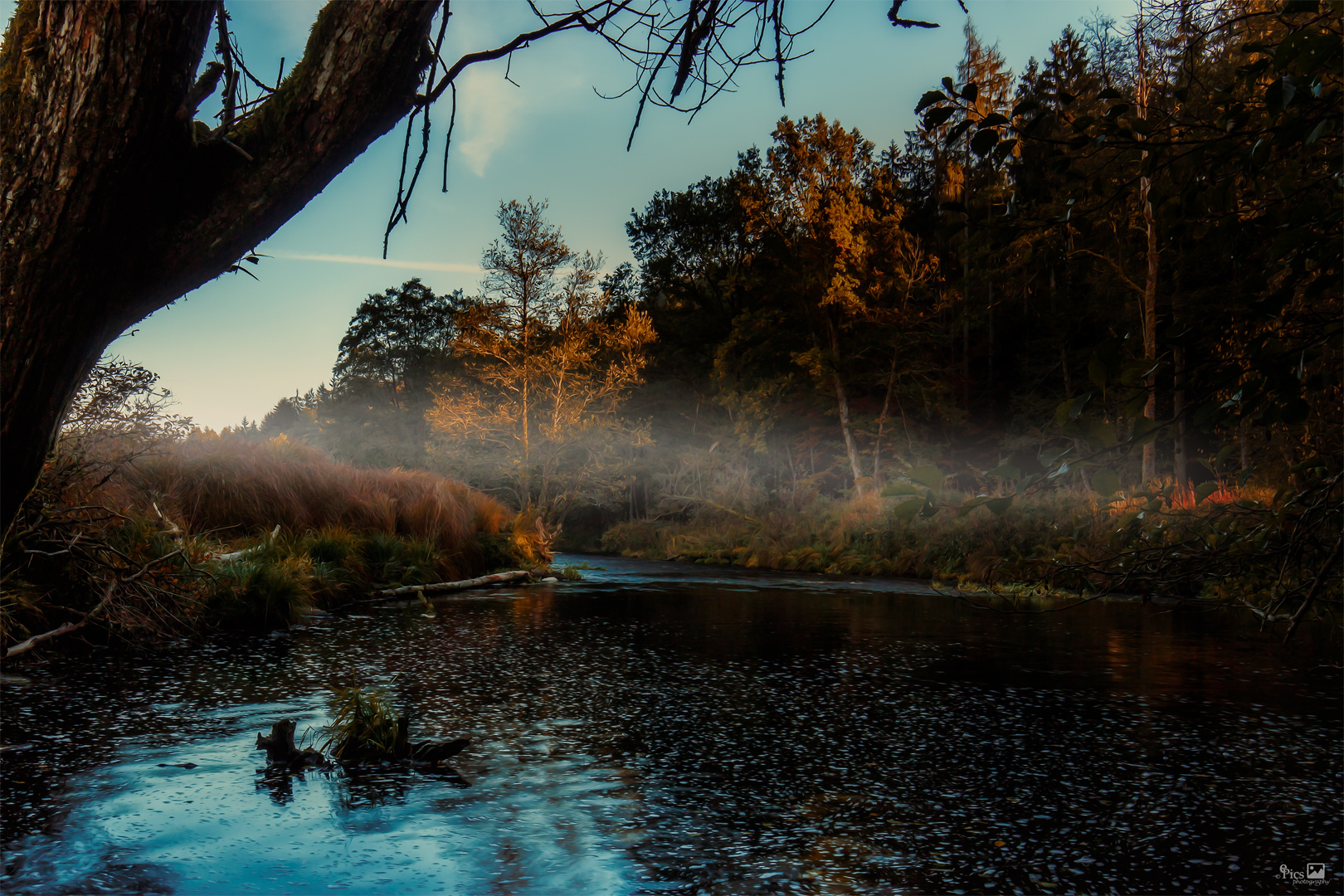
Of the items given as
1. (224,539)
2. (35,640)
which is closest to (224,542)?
(224,539)

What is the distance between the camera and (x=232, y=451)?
10.8 meters

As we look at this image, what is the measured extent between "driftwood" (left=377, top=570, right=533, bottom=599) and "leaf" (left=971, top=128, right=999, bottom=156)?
9.53 metres

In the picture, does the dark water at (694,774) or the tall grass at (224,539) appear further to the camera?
the tall grass at (224,539)

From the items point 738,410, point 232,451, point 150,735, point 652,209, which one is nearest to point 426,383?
point 652,209

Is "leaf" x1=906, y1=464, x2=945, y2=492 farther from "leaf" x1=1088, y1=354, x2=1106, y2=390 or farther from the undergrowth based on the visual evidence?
"leaf" x1=1088, y1=354, x2=1106, y2=390

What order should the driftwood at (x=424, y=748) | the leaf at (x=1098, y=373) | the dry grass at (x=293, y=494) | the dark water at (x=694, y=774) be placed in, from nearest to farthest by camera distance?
the leaf at (x=1098, y=373) < the dark water at (x=694, y=774) < the driftwood at (x=424, y=748) < the dry grass at (x=293, y=494)

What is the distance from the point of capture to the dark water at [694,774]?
9.20ft

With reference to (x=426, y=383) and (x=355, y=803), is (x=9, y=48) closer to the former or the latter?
(x=355, y=803)

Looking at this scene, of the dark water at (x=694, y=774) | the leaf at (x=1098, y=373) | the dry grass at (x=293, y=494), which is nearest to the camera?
the leaf at (x=1098, y=373)

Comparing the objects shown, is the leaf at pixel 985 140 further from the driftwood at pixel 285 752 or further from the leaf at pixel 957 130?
the driftwood at pixel 285 752

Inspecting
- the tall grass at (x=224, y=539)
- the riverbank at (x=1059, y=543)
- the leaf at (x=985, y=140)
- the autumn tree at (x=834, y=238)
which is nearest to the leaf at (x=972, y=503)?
the riverbank at (x=1059, y=543)

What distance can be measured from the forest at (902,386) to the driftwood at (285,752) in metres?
2.44

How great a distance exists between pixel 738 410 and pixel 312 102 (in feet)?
81.1

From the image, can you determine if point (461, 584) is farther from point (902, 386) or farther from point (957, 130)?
point (902, 386)
